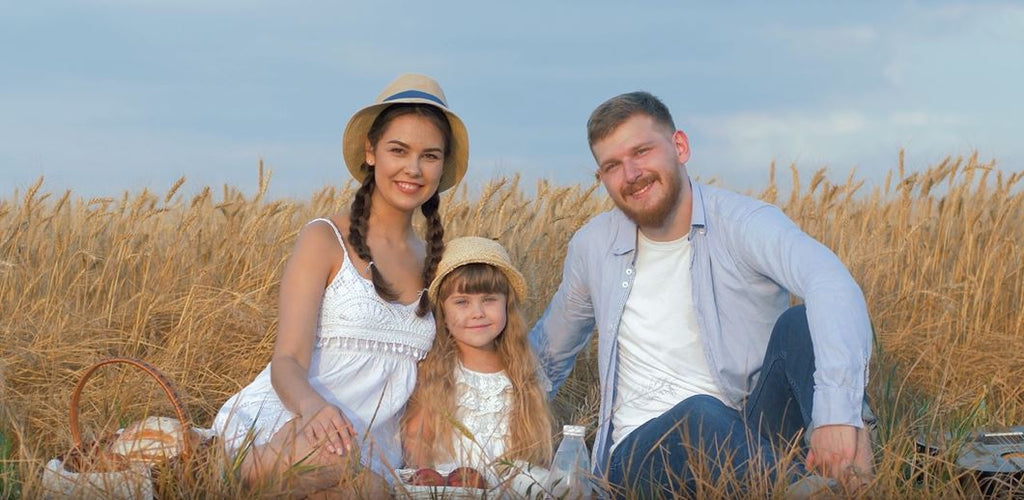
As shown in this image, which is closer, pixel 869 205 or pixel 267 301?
pixel 267 301

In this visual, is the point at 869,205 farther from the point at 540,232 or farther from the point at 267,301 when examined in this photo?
the point at 267,301

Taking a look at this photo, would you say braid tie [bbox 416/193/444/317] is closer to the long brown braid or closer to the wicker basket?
the long brown braid

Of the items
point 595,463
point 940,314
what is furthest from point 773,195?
point 595,463

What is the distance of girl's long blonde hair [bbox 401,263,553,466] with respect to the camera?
3.26 meters

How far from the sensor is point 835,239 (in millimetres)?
5805

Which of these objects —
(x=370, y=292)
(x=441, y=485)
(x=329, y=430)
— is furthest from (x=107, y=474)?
(x=370, y=292)

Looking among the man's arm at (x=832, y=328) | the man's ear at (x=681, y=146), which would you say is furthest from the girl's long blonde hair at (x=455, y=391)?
the man's arm at (x=832, y=328)

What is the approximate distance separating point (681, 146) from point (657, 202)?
0.23 meters

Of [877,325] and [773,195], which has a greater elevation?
[773,195]

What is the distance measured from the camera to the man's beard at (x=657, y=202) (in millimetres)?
3088

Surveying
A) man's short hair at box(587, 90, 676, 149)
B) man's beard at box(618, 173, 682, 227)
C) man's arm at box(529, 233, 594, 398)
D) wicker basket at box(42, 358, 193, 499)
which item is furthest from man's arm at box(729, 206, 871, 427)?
wicker basket at box(42, 358, 193, 499)

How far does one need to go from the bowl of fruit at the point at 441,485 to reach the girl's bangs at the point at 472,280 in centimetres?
68

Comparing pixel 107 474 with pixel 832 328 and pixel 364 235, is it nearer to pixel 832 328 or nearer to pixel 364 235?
pixel 364 235

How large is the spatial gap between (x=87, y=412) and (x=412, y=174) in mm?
1653
